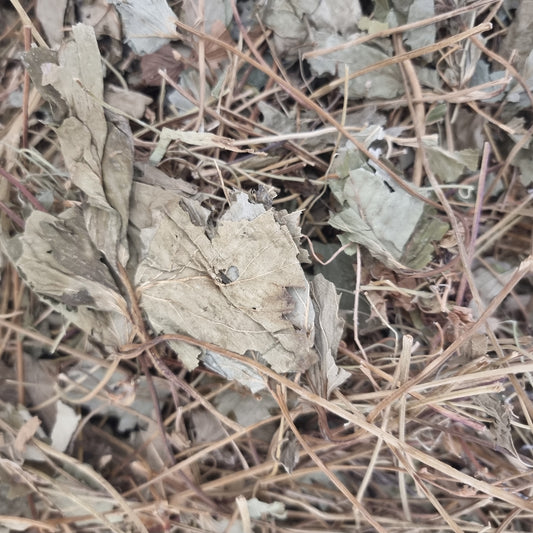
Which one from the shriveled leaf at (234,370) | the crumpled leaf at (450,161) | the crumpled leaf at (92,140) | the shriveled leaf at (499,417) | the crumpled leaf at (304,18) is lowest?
the shriveled leaf at (499,417)

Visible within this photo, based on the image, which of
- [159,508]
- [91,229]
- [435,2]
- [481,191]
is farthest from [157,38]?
[159,508]

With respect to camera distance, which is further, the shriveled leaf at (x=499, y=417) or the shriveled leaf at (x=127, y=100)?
the shriveled leaf at (x=127, y=100)

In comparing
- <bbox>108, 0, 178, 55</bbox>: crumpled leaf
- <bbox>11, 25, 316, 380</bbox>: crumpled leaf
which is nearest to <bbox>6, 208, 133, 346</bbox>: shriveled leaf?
<bbox>11, 25, 316, 380</bbox>: crumpled leaf

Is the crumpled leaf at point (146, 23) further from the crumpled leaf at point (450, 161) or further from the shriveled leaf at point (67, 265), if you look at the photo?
the crumpled leaf at point (450, 161)

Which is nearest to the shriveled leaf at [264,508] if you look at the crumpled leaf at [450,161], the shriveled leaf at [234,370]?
the shriveled leaf at [234,370]

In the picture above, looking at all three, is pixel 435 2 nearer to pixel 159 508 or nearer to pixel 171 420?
pixel 171 420

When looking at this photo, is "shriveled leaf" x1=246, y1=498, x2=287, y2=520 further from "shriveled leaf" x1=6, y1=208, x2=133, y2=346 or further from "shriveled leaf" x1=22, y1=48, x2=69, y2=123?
"shriveled leaf" x1=22, y1=48, x2=69, y2=123
